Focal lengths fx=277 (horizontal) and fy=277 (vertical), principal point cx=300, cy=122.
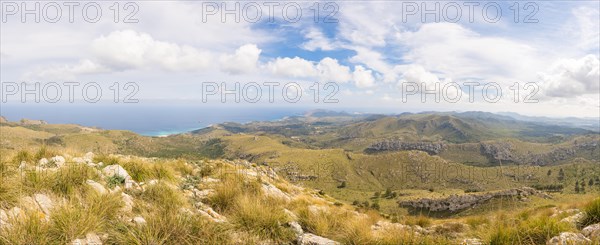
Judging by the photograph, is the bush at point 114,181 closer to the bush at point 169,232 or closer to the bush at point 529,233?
the bush at point 169,232

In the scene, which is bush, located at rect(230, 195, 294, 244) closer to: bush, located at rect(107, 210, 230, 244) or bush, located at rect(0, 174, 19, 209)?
bush, located at rect(107, 210, 230, 244)

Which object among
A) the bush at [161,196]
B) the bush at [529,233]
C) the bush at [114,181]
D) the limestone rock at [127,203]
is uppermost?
the bush at [114,181]

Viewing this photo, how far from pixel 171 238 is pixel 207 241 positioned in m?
0.63

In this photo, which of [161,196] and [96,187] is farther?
[161,196]

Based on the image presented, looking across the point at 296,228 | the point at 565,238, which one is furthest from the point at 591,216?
the point at 296,228

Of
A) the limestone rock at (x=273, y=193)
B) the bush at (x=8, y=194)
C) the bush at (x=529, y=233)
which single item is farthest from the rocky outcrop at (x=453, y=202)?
the bush at (x=8, y=194)

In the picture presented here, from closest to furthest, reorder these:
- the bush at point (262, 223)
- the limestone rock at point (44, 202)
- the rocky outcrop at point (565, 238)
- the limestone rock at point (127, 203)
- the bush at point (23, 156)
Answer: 1. the rocky outcrop at point (565, 238)
2. the limestone rock at point (44, 202)
3. the bush at point (262, 223)
4. the limestone rock at point (127, 203)
5. the bush at point (23, 156)

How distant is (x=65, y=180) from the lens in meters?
6.56

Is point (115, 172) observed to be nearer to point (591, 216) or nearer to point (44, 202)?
point (44, 202)

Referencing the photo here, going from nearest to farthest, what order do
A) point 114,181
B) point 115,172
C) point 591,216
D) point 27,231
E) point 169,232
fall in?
point 27,231 < point 169,232 < point 591,216 < point 114,181 < point 115,172

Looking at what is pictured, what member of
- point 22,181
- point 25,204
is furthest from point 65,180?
point 25,204

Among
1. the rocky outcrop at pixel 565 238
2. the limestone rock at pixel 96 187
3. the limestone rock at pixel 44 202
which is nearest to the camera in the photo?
the rocky outcrop at pixel 565 238

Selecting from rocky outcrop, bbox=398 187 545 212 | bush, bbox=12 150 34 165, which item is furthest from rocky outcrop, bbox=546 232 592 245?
rocky outcrop, bbox=398 187 545 212

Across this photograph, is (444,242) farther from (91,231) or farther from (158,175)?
(158,175)
